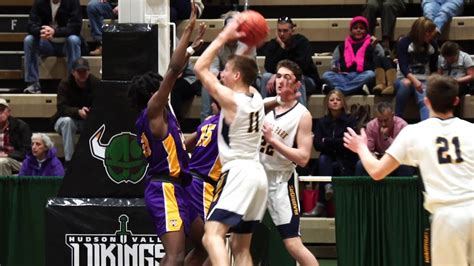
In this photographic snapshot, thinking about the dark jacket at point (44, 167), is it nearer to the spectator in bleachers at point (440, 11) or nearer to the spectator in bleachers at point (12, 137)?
the spectator in bleachers at point (12, 137)

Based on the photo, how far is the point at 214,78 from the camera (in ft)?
26.3

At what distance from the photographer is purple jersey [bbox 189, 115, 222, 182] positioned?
9.20 metres

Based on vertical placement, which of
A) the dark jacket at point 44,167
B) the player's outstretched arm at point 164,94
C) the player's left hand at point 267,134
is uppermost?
the player's outstretched arm at point 164,94

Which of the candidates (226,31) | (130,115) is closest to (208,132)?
(130,115)

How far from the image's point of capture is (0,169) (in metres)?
12.6

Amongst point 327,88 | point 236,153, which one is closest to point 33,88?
point 327,88

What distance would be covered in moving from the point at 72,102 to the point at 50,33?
135 cm

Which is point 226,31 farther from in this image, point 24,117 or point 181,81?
point 24,117

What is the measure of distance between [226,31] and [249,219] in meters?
1.44

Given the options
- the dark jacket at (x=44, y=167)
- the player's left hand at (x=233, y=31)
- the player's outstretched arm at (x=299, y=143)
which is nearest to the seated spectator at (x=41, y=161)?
the dark jacket at (x=44, y=167)

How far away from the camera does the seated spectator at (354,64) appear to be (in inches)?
526

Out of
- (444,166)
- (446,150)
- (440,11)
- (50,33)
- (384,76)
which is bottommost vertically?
(444,166)

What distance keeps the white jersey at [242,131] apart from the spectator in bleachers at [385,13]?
6507 millimetres

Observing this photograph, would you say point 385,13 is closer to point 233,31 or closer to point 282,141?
point 282,141
